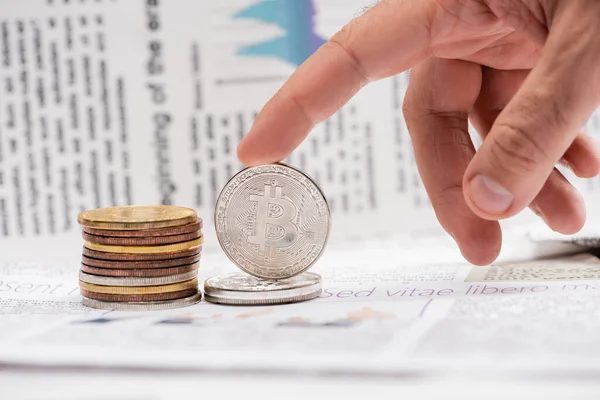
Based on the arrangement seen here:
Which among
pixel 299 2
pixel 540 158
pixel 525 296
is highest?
pixel 299 2

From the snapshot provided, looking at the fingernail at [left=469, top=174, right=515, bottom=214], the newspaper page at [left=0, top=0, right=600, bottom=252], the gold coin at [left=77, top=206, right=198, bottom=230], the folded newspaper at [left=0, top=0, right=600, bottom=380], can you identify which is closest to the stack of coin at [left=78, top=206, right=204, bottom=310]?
the gold coin at [left=77, top=206, right=198, bottom=230]

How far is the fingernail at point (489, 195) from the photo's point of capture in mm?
938

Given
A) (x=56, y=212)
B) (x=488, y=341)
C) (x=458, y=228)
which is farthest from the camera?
(x=56, y=212)

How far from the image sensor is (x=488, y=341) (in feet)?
2.95

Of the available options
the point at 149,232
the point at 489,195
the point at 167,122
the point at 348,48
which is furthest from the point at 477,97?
the point at 167,122

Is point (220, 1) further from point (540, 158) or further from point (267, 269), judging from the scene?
point (540, 158)

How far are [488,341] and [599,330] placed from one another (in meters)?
0.13

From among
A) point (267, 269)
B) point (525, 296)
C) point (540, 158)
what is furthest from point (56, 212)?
point (540, 158)

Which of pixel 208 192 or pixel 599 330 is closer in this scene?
pixel 599 330

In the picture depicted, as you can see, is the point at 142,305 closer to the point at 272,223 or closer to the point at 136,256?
the point at 136,256

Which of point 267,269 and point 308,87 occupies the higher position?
point 308,87

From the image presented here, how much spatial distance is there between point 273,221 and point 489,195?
14.7 inches

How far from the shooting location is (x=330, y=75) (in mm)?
1142

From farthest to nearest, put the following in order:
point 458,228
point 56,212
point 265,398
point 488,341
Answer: point 56,212 < point 458,228 < point 488,341 < point 265,398
